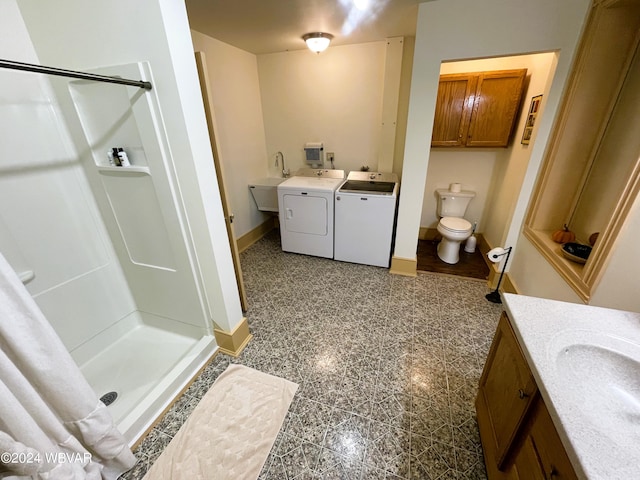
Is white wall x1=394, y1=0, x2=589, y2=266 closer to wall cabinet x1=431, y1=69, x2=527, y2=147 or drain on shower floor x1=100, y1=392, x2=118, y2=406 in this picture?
wall cabinet x1=431, y1=69, x2=527, y2=147

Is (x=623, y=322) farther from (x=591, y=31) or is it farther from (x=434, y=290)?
(x=591, y=31)

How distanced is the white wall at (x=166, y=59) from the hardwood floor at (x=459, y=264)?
238 cm

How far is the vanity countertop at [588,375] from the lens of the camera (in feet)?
1.95

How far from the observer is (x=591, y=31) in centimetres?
163

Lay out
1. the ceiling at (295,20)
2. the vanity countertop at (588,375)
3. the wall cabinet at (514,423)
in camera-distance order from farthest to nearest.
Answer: the ceiling at (295,20) < the wall cabinet at (514,423) < the vanity countertop at (588,375)

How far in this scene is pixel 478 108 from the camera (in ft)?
8.98

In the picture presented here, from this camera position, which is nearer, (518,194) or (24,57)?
(24,57)

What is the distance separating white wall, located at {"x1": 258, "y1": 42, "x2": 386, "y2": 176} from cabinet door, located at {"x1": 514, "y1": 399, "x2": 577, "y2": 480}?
10.1 ft

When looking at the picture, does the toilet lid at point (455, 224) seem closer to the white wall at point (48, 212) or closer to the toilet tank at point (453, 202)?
the toilet tank at point (453, 202)

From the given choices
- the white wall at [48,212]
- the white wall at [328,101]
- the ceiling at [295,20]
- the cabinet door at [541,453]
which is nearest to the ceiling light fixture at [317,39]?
the ceiling at [295,20]

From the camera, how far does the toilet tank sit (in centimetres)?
313

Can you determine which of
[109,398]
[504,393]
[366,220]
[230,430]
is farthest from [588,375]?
[109,398]

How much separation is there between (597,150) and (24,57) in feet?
12.0

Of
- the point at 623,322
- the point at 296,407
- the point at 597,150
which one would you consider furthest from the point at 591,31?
the point at 296,407
